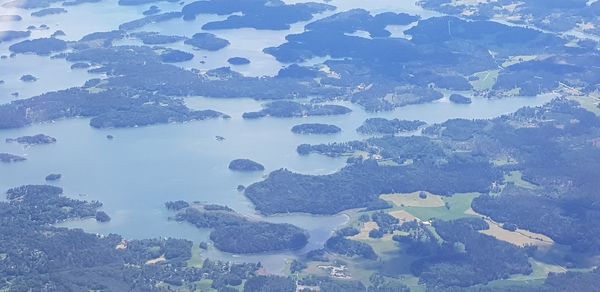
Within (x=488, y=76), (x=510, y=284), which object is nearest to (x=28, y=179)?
(x=510, y=284)

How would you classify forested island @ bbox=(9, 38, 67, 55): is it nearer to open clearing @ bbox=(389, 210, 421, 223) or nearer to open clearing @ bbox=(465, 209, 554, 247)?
open clearing @ bbox=(389, 210, 421, 223)

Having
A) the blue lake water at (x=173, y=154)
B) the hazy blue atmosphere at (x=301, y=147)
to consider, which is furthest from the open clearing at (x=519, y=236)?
the blue lake water at (x=173, y=154)

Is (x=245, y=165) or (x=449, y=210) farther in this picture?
(x=245, y=165)

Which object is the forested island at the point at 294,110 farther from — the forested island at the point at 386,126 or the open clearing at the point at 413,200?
the open clearing at the point at 413,200

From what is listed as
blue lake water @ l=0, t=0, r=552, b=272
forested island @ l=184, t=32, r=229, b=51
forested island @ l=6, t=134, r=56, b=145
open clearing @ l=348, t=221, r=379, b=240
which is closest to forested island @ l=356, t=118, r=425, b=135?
blue lake water @ l=0, t=0, r=552, b=272

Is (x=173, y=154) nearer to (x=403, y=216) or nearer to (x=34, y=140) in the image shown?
(x=34, y=140)

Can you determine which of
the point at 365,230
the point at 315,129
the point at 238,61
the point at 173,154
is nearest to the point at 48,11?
the point at 238,61

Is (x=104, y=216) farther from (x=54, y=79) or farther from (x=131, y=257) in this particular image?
(x=54, y=79)

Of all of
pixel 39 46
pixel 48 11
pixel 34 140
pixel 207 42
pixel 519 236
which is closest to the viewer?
pixel 519 236
